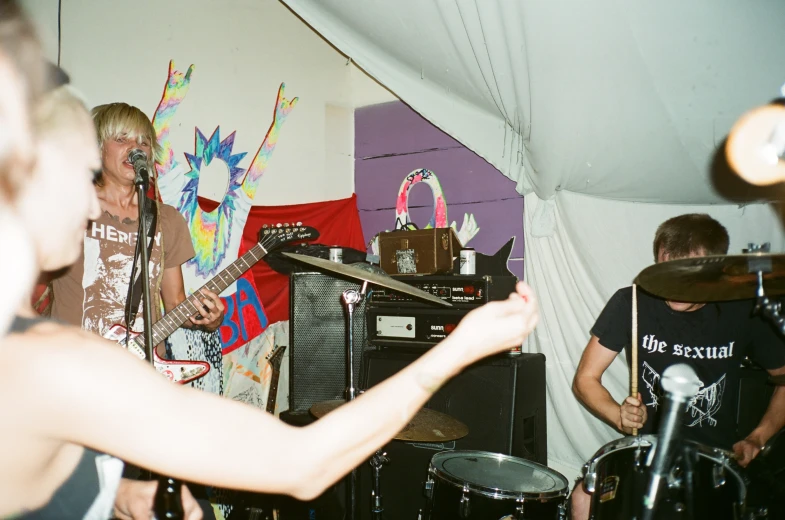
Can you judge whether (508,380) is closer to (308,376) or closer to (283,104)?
(308,376)

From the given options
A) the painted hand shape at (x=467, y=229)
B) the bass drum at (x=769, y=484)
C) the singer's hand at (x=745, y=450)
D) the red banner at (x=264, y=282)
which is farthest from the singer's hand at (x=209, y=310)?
the singer's hand at (x=745, y=450)

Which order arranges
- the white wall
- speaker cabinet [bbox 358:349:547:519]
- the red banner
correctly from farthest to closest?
the red banner → the white wall → speaker cabinet [bbox 358:349:547:519]

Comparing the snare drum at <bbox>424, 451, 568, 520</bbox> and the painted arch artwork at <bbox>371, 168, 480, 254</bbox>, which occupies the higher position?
the painted arch artwork at <bbox>371, 168, 480, 254</bbox>

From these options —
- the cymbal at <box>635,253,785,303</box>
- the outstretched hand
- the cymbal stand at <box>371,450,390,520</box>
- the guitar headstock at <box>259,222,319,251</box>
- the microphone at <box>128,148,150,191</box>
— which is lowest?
the cymbal stand at <box>371,450,390,520</box>

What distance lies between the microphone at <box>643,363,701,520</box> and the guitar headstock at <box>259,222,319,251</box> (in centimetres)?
227

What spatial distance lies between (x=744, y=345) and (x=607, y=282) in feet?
2.72

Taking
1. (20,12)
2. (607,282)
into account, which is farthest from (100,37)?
(607,282)

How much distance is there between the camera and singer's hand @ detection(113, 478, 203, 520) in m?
1.07

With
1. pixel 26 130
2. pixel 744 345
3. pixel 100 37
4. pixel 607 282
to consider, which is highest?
pixel 100 37

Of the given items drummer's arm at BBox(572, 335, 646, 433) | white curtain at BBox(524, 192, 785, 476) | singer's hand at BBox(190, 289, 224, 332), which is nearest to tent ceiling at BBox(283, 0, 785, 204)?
white curtain at BBox(524, 192, 785, 476)

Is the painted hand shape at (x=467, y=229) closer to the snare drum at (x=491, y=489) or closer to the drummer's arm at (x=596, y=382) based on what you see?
the drummer's arm at (x=596, y=382)

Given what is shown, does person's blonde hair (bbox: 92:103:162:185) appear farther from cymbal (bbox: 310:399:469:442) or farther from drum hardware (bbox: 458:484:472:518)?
drum hardware (bbox: 458:484:472:518)

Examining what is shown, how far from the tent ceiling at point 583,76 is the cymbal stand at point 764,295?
41.7 inches

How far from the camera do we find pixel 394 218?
423cm
